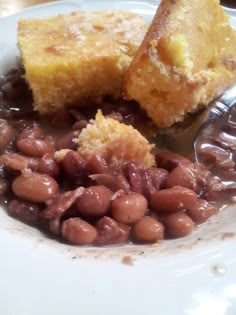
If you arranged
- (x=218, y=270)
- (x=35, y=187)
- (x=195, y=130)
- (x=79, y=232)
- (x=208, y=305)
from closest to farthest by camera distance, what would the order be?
(x=208, y=305)
(x=218, y=270)
(x=79, y=232)
(x=35, y=187)
(x=195, y=130)

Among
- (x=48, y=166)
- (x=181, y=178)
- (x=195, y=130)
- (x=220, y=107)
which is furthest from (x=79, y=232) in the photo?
(x=220, y=107)

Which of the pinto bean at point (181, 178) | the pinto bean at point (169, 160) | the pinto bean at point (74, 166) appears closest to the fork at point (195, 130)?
the pinto bean at point (169, 160)

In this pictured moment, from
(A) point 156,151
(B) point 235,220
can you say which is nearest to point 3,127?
(A) point 156,151

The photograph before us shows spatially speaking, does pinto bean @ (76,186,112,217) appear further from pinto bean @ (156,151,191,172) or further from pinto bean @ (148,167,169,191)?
pinto bean @ (156,151,191,172)

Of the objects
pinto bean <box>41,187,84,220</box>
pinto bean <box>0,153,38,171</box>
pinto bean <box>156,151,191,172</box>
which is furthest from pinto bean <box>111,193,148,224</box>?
pinto bean <box>0,153,38,171</box>

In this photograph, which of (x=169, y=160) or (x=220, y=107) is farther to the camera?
(x=220, y=107)

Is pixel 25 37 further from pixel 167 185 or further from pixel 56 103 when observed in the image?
pixel 167 185

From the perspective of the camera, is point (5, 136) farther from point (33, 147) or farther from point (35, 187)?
point (35, 187)
